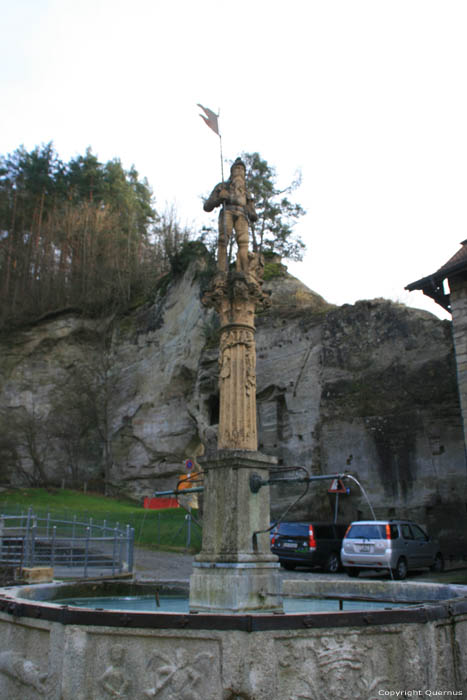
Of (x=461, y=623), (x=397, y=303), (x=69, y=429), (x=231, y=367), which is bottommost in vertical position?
(x=461, y=623)

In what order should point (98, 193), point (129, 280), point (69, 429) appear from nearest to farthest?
point (69, 429) → point (129, 280) → point (98, 193)

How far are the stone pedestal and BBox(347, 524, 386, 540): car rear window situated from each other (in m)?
9.06

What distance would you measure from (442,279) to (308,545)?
7.99 metres

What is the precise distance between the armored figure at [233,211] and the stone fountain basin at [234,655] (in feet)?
15.4

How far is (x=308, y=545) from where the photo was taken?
15.8 metres

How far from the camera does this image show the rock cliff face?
19797mm

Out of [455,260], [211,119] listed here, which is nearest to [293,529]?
[455,260]

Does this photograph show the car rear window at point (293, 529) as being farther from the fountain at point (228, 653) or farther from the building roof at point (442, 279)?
the fountain at point (228, 653)

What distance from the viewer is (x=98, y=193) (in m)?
46.3

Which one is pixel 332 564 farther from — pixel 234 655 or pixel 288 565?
pixel 234 655

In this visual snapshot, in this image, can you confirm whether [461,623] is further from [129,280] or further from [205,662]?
[129,280]

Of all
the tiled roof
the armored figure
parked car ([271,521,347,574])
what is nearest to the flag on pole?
the armored figure

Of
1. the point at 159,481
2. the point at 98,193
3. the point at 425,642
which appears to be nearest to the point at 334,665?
the point at 425,642

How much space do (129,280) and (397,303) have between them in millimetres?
21804
